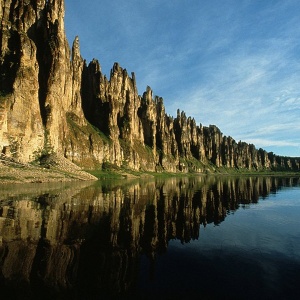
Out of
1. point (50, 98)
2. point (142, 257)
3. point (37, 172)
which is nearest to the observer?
point (142, 257)

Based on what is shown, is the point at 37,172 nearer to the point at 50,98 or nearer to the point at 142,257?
the point at 50,98

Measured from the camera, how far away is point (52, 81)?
374ft

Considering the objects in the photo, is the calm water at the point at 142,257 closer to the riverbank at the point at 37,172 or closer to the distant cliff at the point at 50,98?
the riverbank at the point at 37,172

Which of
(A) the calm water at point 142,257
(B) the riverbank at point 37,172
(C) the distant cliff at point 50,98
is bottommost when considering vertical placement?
(A) the calm water at point 142,257

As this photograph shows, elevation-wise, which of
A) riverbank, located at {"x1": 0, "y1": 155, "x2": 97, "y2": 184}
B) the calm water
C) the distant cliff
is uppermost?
the distant cliff

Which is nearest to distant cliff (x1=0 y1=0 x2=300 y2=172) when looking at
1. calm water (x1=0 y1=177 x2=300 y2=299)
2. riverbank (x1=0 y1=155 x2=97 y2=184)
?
riverbank (x1=0 y1=155 x2=97 y2=184)

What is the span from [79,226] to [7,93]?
85.0 m

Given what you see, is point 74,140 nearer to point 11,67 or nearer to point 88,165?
point 88,165

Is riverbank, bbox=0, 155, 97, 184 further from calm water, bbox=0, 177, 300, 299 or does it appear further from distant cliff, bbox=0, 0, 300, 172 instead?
calm water, bbox=0, 177, 300, 299

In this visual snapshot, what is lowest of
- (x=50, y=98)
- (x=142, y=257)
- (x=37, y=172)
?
(x=142, y=257)

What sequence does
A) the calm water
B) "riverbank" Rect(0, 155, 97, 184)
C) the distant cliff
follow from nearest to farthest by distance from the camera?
the calm water → "riverbank" Rect(0, 155, 97, 184) → the distant cliff

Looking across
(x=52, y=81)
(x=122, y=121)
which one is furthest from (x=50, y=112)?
(x=122, y=121)

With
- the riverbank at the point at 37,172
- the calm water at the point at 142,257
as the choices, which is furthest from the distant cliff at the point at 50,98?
the calm water at the point at 142,257

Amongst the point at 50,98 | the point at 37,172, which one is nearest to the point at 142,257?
the point at 37,172
